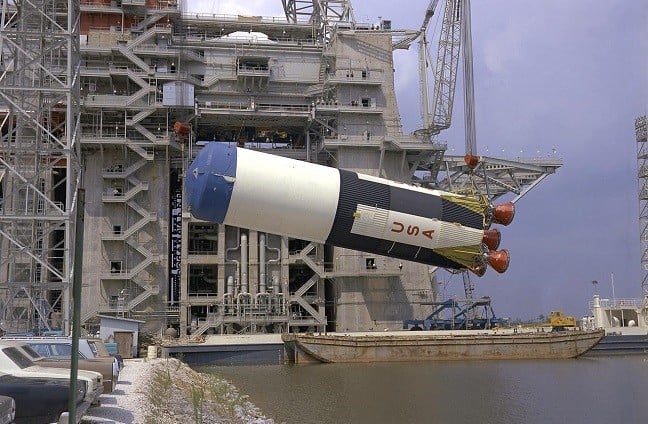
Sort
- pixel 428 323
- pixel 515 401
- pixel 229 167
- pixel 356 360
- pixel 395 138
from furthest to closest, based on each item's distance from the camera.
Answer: pixel 395 138, pixel 428 323, pixel 356 360, pixel 515 401, pixel 229 167

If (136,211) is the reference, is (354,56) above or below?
above

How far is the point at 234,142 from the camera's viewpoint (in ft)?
187

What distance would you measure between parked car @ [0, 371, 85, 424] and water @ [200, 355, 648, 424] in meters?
11.1

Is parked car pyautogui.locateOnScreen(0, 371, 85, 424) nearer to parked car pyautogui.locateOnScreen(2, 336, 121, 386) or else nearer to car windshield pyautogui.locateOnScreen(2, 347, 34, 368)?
car windshield pyautogui.locateOnScreen(2, 347, 34, 368)

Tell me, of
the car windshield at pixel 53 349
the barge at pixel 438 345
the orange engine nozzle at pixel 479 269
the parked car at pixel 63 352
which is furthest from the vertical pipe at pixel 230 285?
the car windshield at pixel 53 349

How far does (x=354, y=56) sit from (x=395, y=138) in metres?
7.45

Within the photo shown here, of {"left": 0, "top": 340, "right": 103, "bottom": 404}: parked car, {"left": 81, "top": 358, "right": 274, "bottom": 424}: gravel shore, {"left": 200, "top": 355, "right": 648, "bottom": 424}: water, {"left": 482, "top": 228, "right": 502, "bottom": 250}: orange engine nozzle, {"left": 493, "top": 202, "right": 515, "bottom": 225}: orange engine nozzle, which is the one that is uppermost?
{"left": 493, "top": 202, "right": 515, "bottom": 225}: orange engine nozzle

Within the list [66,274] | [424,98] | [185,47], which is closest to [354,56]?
[424,98]

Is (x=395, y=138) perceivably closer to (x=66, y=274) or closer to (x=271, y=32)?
(x=271, y=32)

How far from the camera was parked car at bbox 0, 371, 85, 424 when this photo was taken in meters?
12.2

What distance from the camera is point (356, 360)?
152 ft

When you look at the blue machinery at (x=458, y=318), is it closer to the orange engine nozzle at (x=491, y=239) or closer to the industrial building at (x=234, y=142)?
the industrial building at (x=234, y=142)

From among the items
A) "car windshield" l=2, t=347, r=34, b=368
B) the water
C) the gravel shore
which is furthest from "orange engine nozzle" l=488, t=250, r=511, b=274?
"car windshield" l=2, t=347, r=34, b=368

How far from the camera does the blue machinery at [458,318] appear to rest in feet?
179
